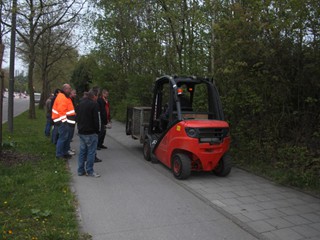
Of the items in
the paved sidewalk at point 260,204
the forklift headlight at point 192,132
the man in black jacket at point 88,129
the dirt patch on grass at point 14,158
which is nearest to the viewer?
the paved sidewalk at point 260,204

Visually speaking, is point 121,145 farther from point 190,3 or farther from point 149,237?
point 149,237

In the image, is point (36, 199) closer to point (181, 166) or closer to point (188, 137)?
point (181, 166)

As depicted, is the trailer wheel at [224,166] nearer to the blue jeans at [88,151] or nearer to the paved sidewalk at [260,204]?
the paved sidewalk at [260,204]

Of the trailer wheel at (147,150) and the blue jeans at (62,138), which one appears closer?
the blue jeans at (62,138)

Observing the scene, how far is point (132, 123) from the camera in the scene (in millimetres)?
11188

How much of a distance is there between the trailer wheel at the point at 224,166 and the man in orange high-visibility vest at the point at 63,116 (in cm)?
380

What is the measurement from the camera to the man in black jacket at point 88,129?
7.66 metres

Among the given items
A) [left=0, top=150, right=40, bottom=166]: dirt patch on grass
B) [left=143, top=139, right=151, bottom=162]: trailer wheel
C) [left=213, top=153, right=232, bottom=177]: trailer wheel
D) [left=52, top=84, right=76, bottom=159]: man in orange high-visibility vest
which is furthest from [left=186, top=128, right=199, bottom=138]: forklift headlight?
[left=0, top=150, right=40, bottom=166]: dirt patch on grass

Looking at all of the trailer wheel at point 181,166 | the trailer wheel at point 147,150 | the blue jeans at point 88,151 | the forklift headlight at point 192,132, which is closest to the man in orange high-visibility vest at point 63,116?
the blue jeans at point 88,151

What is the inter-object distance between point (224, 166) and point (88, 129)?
2936 mm

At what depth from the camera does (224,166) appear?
7766mm

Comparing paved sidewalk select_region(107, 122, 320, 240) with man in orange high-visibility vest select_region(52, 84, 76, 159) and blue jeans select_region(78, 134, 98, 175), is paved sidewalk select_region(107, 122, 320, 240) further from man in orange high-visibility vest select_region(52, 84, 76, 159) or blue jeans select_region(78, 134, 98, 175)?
man in orange high-visibility vest select_region(52, 84, 76, 159)

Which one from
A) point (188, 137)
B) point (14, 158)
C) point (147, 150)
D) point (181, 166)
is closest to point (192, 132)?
point (188, 137)

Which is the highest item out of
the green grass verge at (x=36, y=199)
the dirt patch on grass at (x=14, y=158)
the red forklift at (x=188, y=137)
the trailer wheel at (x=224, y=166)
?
the red forklift at (x=188, y=137)
